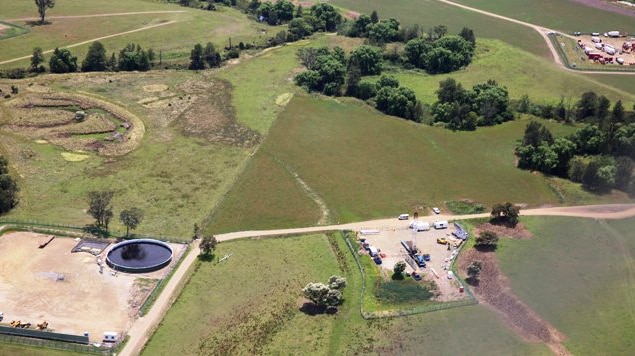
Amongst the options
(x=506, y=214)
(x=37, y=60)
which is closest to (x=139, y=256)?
(x=506, y=214)

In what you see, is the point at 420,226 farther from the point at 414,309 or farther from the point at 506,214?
the point at 414,309

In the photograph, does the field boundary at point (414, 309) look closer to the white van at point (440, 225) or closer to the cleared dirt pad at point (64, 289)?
the white van at point (440, 225)

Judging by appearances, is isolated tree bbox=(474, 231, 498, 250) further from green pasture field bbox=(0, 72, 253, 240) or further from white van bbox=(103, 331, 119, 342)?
white van bbox=(103, 331, 119, 342)

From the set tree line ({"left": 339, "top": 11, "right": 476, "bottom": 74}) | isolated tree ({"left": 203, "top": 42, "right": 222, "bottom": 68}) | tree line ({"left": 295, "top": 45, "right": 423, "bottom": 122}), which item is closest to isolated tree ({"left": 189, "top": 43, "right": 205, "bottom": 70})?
isolated tree ({"left": 203, "top": 42, "right": 222, "bottom": 68})

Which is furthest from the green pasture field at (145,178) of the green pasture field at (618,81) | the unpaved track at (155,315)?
the green pasture field at (618,81)

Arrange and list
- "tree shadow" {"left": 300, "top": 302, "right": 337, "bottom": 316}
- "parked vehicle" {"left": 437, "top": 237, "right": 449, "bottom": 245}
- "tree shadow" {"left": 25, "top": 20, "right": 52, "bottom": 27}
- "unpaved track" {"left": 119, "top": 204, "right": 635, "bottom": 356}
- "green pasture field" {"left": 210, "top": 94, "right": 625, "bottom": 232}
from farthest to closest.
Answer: "tree shadow" {"left": 25, "top": 20, "right": 52, "bottom": 27} < "green pasture field" {"left": 210, "top": 94, "right": 625, "bottom": 232} < "parked vehicle" {"left": 437, "top": 237, "right": 449, "bottom": 245} < "tree shadow" {"left": 300, "top": 302, "right": 337, "bottom": 316} < "unpaved track" {"left": 119, "top": 204, "right": 635, "bottom": 356}

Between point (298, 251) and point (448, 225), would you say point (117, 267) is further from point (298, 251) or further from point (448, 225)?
point (448, 225)
